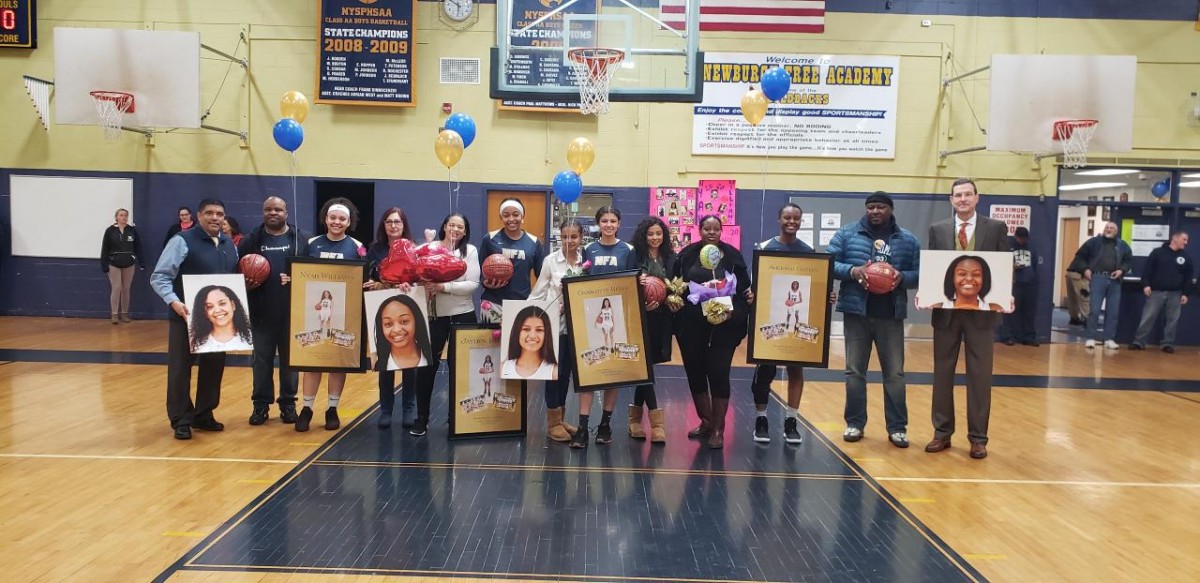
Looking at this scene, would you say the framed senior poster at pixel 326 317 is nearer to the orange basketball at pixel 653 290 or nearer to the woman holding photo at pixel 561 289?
the woman holding photo at pixel 561 289

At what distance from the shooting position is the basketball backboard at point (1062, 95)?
9.52 m

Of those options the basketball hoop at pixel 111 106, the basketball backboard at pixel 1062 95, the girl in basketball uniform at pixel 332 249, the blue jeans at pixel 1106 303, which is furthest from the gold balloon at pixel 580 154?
the blue jeans at pixel 1106 303

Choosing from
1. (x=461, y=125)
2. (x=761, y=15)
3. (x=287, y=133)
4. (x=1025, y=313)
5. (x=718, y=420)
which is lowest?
(x=718, y=420)

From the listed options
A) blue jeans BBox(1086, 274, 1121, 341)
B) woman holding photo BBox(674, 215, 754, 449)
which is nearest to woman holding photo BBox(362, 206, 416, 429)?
woman holding photo BBox(674, 215, 754, 449)

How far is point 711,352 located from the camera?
5023 millimetres

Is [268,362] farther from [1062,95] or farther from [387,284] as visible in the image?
[1062,95]

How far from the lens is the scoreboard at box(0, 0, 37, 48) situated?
10859mm

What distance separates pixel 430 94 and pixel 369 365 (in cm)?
649

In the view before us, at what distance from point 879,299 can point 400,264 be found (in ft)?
10.1

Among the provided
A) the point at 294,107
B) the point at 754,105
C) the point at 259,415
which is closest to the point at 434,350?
the point at 259,415

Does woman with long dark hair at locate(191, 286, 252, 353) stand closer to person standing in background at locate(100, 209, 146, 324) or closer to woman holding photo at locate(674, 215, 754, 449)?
woman holding photo at locate(674, 215, 754, 449)

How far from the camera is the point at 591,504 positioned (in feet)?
13.1

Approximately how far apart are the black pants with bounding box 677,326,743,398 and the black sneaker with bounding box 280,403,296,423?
2.81 metres

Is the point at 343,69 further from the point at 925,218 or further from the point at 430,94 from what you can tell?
the point at 925,218
